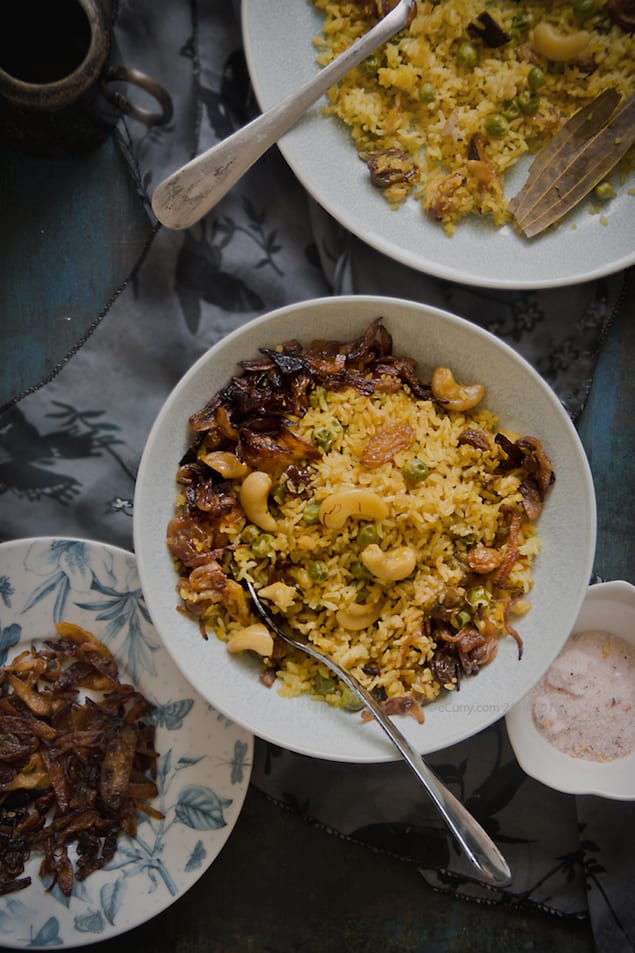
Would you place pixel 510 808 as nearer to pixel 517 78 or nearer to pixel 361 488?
pixel 361 488

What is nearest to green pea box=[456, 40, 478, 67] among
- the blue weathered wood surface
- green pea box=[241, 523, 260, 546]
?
the blue weathered wood surface

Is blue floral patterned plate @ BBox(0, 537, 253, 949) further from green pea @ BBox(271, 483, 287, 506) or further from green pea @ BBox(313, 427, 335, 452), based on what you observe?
green pea @ BBox(313, 427, 335, 452)

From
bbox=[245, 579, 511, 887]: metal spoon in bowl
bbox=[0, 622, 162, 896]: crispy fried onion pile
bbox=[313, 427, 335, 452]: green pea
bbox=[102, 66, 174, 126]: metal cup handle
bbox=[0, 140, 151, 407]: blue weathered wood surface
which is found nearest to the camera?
bbox=[245, 579, 511, 887]: metal spoon in bowl

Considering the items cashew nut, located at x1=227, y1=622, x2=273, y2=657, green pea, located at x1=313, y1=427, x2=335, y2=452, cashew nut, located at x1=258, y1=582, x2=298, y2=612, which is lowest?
cashew nut, located at x1=227, y1=622, x2=273, y2=657

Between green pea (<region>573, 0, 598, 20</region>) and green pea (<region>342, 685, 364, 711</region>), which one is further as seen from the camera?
green pea (<region>573, 0, 598, 20</region>)

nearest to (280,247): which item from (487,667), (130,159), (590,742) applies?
(130,159)
